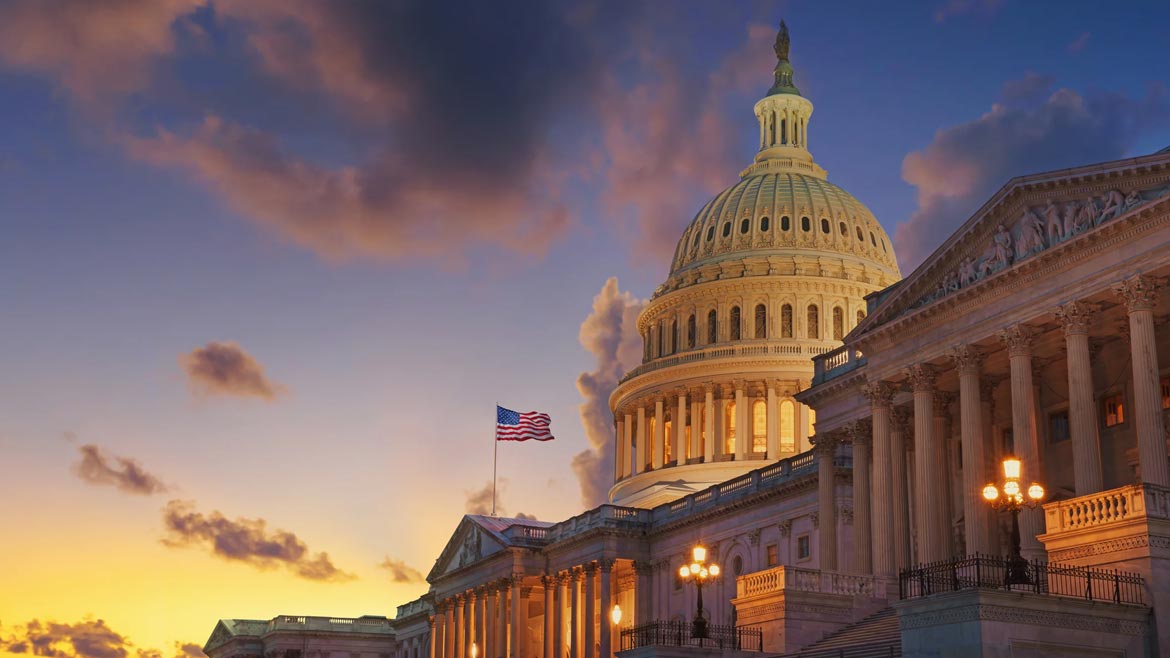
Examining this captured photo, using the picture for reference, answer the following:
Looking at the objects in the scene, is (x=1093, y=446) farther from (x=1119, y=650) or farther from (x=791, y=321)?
(x=791, y=321)

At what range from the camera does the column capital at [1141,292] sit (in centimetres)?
4500

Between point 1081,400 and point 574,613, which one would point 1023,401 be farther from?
point 574,613

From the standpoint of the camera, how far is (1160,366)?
5094cm

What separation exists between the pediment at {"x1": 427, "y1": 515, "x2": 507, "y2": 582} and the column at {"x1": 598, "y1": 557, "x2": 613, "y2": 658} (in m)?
9.87

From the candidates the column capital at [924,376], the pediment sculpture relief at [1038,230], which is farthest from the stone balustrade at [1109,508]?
the column capital at [924,376]

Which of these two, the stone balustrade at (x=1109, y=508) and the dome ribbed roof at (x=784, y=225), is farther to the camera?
the dome ribbed roof at (x=784, y=225)

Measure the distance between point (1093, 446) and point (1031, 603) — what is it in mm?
10778

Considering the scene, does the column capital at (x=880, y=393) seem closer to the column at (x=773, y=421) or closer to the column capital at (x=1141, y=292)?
the column capital at (x=1141, y=292)

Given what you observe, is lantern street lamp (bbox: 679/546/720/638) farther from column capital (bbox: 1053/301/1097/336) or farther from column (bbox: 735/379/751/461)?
column (bbox: 735/379/751/461)

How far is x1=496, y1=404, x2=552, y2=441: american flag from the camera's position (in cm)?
10188

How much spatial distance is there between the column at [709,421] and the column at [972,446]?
6209 centimetres

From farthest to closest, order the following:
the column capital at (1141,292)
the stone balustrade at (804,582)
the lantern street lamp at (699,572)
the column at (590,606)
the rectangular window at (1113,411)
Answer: the column at (590,606)
the stone balustrade at (804,582)
the rectangular window at (1113,411)
the lantern street lamp at (699,572)
the column capital at (1141,292)

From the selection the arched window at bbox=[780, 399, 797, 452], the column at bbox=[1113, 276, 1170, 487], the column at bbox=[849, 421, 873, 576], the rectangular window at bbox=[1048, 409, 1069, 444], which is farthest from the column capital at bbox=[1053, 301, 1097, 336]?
the arched window at bbox=[780, 399, 797, 452]

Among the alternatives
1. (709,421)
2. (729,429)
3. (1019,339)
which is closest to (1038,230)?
(1019,339)
